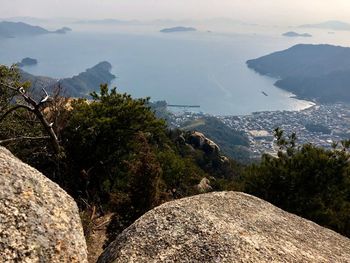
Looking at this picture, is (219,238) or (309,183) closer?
(219,238)

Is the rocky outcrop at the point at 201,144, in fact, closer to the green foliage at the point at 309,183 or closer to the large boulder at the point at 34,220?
the green foliage at the point at 309,183

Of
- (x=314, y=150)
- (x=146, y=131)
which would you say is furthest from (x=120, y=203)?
(x=314, y=150)

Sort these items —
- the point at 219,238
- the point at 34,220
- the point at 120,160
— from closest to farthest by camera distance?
the point at 34,220, the point at 219,238, the point at 120,160

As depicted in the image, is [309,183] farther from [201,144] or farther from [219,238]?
[201,144]

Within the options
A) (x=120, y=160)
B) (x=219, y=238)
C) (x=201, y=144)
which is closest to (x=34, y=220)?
(x=219, y=238)

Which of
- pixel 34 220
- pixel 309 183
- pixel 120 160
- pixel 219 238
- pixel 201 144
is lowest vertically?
pixel 201 144

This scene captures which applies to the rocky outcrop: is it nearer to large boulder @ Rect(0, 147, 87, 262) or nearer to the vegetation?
the vegetation

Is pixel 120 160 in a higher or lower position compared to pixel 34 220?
lower

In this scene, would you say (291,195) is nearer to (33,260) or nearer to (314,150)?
(314,150)
